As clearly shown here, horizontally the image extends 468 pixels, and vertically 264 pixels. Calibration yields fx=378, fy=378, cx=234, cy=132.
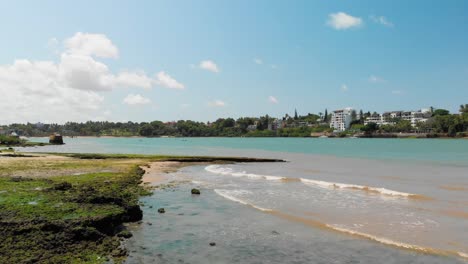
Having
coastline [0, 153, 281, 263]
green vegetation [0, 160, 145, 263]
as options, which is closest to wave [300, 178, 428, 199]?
coastline [0, 153, 281, 263]

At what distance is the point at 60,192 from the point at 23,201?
3.45 metres

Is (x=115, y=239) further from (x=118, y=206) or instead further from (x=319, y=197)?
(x=319, y=197)

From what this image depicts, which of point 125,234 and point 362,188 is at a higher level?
point 125,234

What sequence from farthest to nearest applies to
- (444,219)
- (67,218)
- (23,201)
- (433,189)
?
(433,189) < (444,219) < (23,201) < (67,218)

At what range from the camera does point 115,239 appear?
51.8 feet

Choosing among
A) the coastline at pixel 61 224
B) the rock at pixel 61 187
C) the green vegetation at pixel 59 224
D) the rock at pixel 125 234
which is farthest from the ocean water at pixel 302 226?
the rock at pixel 61 187

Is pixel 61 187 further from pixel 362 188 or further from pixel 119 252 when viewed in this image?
pixel 362 188

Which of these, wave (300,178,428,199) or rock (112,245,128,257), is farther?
wave (300,178,428,199)

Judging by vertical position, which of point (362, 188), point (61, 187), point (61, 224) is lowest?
point (362, 188)

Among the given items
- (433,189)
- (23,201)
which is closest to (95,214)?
(23,201)

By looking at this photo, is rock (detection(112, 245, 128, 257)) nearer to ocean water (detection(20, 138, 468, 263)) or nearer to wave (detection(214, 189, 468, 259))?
ocean water (detection(20, 138, 468, 263))

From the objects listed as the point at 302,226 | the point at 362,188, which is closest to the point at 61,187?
the point at 302,226

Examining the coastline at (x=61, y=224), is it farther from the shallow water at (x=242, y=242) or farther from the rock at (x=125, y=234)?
the shallow water at (x=242, y=242)

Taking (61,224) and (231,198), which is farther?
(231,198)
